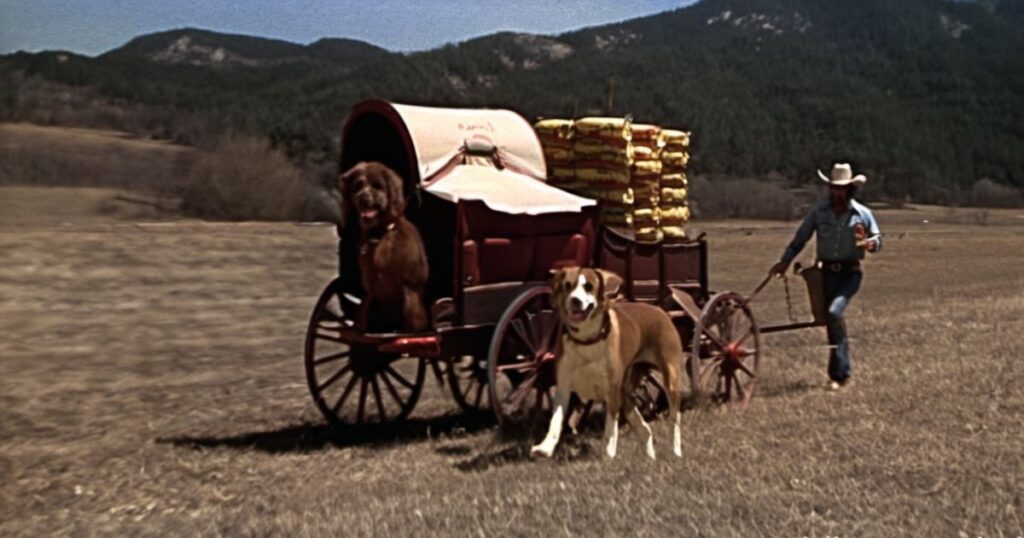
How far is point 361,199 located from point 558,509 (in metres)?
3.50

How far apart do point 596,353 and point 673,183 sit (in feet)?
9.87

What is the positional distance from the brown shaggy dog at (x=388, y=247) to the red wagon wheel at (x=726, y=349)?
2561 millimetres

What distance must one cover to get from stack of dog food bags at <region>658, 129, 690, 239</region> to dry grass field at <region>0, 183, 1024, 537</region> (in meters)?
1.70

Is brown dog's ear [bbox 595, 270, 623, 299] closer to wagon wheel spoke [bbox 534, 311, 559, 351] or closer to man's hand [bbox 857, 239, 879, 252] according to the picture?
wagon wheel spoke [bbox 534, 311, 559, 351]

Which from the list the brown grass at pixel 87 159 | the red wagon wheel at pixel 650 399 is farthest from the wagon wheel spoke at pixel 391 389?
the brown grass at pixel 87 159

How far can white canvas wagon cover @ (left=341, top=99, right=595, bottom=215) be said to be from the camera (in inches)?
399

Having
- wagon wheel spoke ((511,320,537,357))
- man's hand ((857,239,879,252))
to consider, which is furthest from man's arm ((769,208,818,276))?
wagon wheel spoke ((511,320,537,357))

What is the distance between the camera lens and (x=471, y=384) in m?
11.8

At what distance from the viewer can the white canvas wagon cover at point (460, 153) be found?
10.1m

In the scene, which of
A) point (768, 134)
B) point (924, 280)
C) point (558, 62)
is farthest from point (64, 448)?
point (558, 62)

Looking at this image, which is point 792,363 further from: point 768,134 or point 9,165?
point 768,134

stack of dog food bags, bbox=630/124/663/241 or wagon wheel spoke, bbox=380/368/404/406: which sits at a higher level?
stack of dog food bags, bbox=630/124/663/241

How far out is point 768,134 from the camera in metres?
119

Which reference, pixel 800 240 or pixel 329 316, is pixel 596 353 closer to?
pixel 329 316
